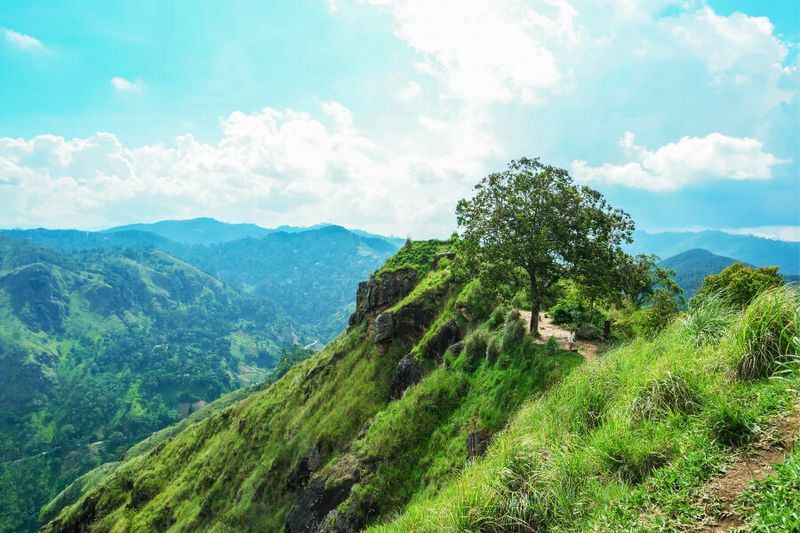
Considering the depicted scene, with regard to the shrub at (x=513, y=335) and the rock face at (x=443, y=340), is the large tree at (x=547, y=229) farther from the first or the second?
the rock face at (x=443, y=340)

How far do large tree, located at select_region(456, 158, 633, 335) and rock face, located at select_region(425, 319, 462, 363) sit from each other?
36.2 feet

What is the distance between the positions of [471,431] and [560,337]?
819 centimetres

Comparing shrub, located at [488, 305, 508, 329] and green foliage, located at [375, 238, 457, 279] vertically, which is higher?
green foliage, located at [375, 238, 457, 279]

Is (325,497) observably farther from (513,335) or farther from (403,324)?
(403,324)

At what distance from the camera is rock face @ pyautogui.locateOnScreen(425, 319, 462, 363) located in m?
36.7

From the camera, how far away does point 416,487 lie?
2525 centimetres

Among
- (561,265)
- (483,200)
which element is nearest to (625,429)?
(561,265)

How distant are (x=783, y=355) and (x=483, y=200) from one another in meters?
19.9

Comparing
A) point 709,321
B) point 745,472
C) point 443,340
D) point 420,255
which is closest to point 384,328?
point 443,340

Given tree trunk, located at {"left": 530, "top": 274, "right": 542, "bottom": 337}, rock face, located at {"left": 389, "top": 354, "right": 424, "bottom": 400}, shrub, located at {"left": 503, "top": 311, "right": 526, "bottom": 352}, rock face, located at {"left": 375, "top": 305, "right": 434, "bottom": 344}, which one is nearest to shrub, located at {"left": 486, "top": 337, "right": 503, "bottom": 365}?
shrub, located at {"left": 503, "top": 311, "right": 526, "bottom": 352}

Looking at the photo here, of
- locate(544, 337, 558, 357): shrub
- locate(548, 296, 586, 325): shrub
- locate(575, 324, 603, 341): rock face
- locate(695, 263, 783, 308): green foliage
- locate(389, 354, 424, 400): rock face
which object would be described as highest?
locate(695, 263, 783, 308): green foliage

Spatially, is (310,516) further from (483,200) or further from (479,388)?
(483,200)

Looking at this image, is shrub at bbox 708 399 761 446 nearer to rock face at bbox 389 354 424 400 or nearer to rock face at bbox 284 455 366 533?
rock face at bbox 284 455 366 533

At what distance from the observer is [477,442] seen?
2288 centimetres
